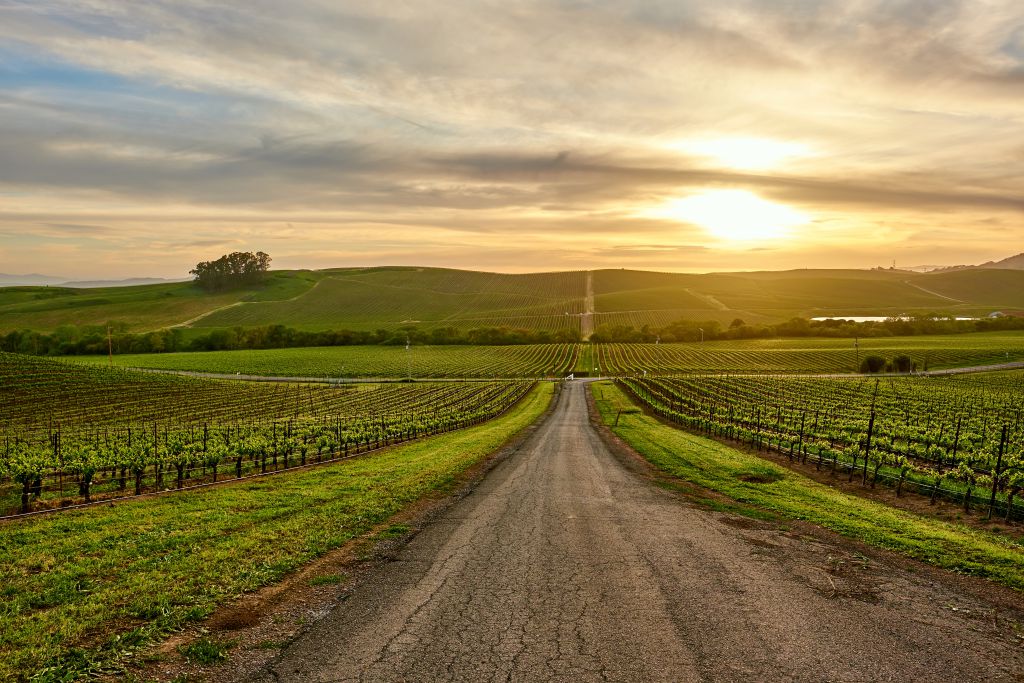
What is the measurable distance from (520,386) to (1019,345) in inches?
4806

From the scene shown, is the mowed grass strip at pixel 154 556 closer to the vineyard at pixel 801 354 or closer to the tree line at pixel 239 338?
the vineyard at pixel 801 354

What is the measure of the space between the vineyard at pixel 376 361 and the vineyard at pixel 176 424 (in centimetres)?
2327

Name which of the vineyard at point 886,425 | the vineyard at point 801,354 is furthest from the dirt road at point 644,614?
the vineyard at point 801,354

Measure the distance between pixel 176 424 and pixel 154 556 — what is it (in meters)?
46.6

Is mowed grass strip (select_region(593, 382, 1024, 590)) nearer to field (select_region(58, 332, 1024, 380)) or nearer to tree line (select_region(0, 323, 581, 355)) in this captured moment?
field (select_region(58, 332, 1024, 380))

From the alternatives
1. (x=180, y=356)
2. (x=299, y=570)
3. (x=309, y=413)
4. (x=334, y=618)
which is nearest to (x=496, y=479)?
(x=299, y=570)

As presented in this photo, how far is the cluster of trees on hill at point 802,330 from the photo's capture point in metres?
172

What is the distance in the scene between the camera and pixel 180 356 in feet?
471

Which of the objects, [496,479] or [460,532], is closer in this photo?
[460,532]

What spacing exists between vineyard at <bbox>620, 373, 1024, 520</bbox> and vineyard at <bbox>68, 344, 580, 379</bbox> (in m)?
37.9

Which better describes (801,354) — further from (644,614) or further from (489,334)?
(644,614)

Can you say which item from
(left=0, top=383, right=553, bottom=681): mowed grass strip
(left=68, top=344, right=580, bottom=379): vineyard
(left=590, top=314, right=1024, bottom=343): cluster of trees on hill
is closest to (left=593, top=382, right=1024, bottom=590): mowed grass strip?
(left=0, top=383, right=553, bottom=681): mowed grass strip

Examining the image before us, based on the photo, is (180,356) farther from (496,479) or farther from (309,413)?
(496,479)

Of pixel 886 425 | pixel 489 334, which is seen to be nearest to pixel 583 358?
pixel 489 334
